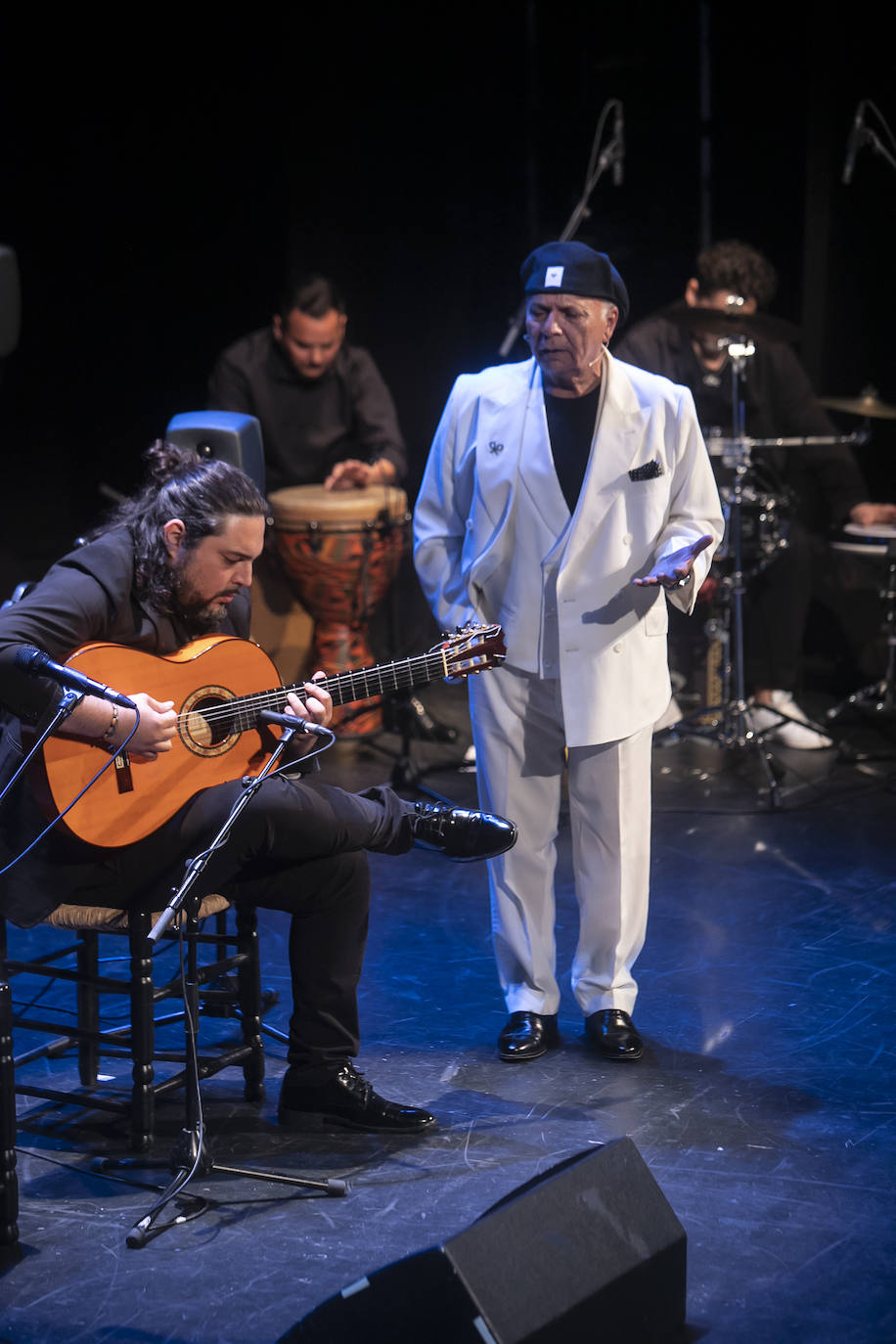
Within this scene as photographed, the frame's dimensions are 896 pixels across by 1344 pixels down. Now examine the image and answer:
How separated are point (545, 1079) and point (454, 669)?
3.27ft

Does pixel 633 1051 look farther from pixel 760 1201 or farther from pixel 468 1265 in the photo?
pixel 468 1265

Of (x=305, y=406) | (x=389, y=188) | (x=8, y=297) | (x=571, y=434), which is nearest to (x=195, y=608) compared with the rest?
(x=8, y=297)

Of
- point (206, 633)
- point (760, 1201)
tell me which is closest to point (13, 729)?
point (206, 633)

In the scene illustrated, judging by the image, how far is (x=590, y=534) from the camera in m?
3.70

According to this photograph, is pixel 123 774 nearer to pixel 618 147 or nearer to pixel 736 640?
pixel 736 640

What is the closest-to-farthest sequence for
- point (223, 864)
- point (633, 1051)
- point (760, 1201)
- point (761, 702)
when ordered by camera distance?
point (760, 1201)
point (223, 864)
point (633, 1051)
point (761, 702)

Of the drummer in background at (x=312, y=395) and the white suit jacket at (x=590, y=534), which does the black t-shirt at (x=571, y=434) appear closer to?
the white suit jacket at (x=590, y=534)

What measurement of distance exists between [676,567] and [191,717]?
44.0 inches

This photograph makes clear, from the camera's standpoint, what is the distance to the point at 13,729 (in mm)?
3285

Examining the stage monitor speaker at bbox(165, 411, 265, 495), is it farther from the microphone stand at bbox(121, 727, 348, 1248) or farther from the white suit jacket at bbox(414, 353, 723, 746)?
the microphone stand at bbox(121, 727, 348, 1248)

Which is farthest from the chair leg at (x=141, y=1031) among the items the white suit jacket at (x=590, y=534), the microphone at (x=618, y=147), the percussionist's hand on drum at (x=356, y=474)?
the microphone at (x=618, y=147)

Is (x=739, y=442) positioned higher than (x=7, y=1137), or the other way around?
(x=739, y=442)

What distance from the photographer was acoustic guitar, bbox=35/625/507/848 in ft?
10.6

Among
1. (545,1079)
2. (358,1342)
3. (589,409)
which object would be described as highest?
(589,409)
